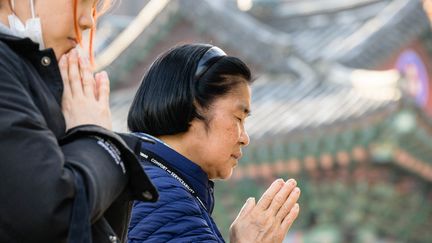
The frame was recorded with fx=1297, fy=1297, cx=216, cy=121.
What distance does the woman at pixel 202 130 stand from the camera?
267 centimetres

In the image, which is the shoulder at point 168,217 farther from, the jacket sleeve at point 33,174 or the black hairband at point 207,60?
the jacket sleeve at point 33,174

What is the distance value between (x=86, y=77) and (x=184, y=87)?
0.50 m

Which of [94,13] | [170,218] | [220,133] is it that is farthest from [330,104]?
[94,13]

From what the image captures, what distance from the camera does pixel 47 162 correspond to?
196 cm

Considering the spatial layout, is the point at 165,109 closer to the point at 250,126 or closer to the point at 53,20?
the point at 53,20

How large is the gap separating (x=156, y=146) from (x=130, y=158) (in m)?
0.59

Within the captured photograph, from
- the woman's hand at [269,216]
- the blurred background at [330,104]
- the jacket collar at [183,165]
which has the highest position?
the jacket collar at [183,165]

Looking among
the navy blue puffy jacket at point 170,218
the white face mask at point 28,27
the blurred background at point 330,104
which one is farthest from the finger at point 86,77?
the blurred background at point 330,104

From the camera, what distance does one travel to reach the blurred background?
1070cm

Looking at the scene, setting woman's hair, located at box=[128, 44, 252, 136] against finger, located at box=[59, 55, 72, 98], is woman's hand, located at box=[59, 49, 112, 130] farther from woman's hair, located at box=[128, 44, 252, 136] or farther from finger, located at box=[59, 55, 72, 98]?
woman's hair, located at box=[128, 44, 252, 136]

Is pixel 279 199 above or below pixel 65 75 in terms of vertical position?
below

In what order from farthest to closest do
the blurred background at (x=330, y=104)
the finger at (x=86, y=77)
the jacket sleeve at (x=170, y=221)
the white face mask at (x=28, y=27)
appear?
the blurred background at (x=330, y=104), the jacket sleeve at (x=170, y=221), the finger at (x=86, y=77), the white face mask at (x=28, y=27)

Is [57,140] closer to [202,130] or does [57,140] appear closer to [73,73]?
[73,73]

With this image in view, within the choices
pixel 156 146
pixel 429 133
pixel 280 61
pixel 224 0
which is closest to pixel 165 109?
pixel 156 146
